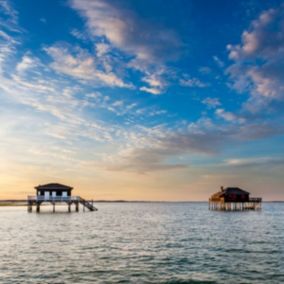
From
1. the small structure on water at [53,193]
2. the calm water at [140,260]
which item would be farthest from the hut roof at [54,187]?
the calm water at [140,260]

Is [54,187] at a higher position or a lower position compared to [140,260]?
higher

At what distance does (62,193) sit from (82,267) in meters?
61.5

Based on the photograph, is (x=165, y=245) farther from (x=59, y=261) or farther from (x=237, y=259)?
(x=59, y=261)

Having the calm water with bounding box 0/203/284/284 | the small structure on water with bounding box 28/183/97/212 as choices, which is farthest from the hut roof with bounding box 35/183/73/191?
the calm water with bounding box 0/203/284/284

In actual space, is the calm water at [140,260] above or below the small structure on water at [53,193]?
below

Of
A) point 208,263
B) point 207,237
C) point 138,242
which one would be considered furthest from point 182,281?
point 207,237

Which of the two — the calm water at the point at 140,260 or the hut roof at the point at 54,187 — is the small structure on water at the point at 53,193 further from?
the calm water at the point at 140,260

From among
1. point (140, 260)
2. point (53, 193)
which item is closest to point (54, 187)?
point (53, 193)

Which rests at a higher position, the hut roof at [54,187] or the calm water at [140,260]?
the hut roof at [54,187]

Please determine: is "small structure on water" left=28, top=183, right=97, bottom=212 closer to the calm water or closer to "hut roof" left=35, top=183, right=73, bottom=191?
"hut roof" left=35, top=183, right=73, bottom=191

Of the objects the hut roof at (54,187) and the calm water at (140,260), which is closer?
the calm water at (140,260)

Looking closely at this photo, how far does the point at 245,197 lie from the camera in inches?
4181

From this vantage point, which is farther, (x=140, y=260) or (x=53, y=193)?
(x=53, y=193)

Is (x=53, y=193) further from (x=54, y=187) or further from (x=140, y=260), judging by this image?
(x=140, y=260)
